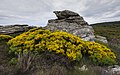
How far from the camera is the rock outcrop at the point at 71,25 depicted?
13597 millimetres

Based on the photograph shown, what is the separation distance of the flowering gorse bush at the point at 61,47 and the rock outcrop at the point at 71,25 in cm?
455

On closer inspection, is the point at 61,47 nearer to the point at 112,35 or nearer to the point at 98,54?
the point at 98,54

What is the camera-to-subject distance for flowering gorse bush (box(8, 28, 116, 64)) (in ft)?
24.5

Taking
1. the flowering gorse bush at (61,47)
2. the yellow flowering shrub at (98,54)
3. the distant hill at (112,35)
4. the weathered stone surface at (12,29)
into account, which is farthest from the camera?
the weathered stone surface at (12,29)

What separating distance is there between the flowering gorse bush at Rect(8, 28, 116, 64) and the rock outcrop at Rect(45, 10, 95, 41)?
455 cm

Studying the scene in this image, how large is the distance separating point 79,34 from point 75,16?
231 centimetres

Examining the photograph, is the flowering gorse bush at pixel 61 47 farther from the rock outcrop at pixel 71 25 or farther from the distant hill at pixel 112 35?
Answer: the rock outcrop at pixel 71 25

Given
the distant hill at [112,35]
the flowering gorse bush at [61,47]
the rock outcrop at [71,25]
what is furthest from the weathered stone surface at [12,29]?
the distant hill at [112,35]

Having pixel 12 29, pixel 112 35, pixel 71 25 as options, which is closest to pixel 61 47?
pixel 12 29

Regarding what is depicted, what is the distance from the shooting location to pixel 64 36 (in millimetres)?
8445

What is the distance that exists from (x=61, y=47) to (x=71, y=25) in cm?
666

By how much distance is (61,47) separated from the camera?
7.71 metres

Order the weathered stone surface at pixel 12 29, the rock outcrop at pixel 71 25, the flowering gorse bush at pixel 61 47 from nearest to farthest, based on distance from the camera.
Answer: the flowering gorse bush at pixel 61 47 < the weathered stone surface at pixel 12 29 < the rock outcrop at pixel 71 25

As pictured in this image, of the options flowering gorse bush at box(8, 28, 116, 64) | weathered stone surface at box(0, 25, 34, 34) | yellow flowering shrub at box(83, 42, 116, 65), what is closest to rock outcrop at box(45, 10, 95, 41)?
weathered stone surface at box(0, 25, 34, 34)
